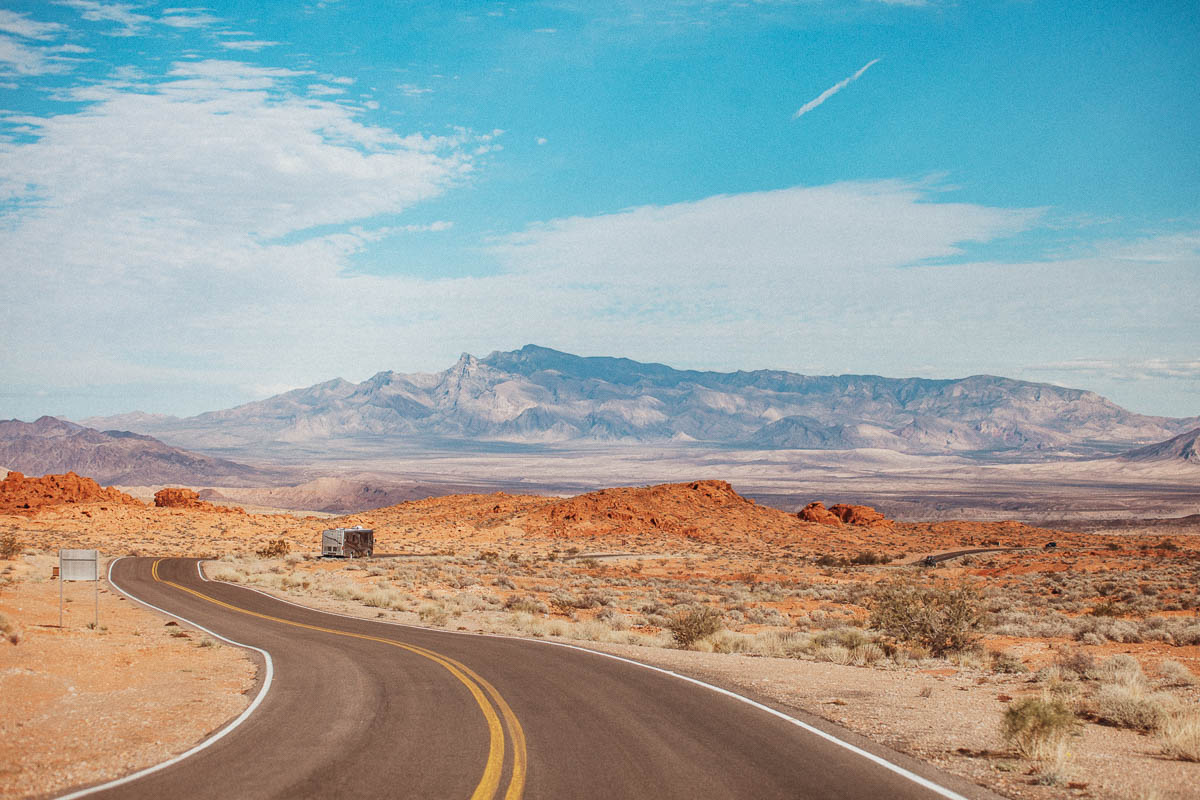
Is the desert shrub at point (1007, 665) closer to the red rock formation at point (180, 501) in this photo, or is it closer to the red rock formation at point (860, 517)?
the red rock formation at point (860, 517)

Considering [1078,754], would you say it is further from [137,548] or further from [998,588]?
[137,548]

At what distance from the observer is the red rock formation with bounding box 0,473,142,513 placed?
77.5 metres

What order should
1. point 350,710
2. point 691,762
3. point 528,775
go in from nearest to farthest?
1. point 528,775
2. point 691,762
3. point 350,710

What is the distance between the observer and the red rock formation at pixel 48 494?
7750cm

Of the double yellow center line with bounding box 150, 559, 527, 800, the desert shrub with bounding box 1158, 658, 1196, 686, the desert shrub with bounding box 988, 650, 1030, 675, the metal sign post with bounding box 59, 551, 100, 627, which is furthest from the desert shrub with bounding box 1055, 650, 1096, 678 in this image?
the metal sign post with bounding box 59, 551, 100, 627

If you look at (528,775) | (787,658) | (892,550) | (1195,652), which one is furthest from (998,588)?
(528,775)

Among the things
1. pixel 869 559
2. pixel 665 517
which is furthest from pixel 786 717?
pixel 665 517

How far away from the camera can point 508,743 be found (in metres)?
9.73

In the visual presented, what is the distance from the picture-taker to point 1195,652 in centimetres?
1850

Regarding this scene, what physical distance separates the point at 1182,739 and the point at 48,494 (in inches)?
3640

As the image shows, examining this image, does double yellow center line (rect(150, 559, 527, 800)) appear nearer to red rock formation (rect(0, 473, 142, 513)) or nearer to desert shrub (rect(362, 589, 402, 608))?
desert shrub (rect(362, 589, 402, 608))

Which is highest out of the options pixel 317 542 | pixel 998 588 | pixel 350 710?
pixel 350 710

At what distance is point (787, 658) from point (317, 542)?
5506cm

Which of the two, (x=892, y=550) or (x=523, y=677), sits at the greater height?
(x=523, y=677)
